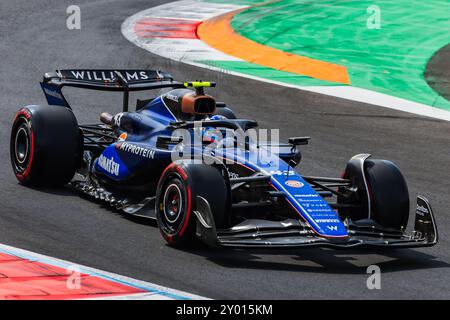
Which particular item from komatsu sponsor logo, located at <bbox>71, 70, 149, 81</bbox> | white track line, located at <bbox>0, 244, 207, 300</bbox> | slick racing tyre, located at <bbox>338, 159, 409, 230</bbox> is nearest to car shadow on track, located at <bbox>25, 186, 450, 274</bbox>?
slick racing tyre, located at <bbox>338, 159, 409, 230</bbox>

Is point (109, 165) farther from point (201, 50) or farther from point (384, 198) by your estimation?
point (201, 50)

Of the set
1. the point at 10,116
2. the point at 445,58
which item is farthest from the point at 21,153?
the point at 445,58

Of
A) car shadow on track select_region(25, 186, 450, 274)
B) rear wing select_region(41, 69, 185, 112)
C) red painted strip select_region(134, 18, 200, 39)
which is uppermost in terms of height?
rear wing select_region(41, 69, 185, 112)

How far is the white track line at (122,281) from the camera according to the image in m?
7.54

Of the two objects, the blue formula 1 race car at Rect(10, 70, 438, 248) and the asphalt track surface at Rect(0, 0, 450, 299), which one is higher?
the blue formula 1 race car at Rect(10, 70, 438, 248)

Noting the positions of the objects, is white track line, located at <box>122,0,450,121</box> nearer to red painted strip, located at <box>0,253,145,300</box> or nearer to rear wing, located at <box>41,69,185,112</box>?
rear wing, located at <box>41,69,185,112</box>

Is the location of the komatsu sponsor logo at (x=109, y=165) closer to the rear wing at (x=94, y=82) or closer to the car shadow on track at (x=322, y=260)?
the rear wing at (x=94, y=82)

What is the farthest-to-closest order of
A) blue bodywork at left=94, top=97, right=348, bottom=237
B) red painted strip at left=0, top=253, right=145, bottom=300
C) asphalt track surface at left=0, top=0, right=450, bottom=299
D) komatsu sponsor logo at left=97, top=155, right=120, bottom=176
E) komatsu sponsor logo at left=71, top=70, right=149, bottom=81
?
komatsu sponsor logo at left=71, top=70, right=149, bottom=81, komatsu sponsor logo at left=97, top=155, right=120, bottom=176, blue bodywork at left=94, top=97, right=348, bottom=237, asphalt track surface at left=0, top=0, right=450, bottom=299, red painted strip at left=0, top=253, right=145, bottom=300

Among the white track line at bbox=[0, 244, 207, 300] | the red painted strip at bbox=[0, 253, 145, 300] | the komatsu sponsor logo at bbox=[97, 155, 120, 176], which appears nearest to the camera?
the red painted strip at bbox=[0, 253, 145, 300]

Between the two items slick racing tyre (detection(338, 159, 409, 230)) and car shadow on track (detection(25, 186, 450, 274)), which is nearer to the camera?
car shadow on track (detection(25, 186, 450, 274))

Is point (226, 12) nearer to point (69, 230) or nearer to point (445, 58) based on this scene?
point (445, 58)

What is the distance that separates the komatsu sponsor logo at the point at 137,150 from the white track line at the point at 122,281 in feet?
6.51

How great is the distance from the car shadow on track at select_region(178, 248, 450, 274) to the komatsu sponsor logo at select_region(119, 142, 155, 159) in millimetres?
1575

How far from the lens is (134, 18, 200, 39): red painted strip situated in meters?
21.1
